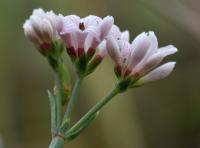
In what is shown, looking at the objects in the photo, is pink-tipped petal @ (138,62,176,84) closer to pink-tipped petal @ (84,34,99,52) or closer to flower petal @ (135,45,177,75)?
flower petal @ (135,45,177,75)

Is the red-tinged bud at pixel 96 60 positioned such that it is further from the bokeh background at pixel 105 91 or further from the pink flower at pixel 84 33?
the bokeh background at pixel 105 91

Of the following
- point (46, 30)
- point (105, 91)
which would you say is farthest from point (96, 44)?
point (105, 91)

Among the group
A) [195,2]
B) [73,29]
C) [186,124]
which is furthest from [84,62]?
[186,124]

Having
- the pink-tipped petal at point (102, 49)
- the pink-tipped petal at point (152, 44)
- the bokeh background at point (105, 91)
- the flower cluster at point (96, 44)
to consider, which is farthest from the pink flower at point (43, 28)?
the bokeh background at point (105, 91)

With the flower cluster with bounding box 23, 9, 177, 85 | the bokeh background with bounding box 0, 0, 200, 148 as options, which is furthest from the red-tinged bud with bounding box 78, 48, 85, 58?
the bokeh background with bounding box 0, 0, 200, 148

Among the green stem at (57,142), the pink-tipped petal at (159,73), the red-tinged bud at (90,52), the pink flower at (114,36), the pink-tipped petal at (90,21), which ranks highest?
the pink-tipped petal at (90,21)

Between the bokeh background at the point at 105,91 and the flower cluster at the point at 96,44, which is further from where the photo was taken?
the bokeh background at the point at 105,91

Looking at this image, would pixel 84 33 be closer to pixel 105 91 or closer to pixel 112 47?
pixel 112 47
